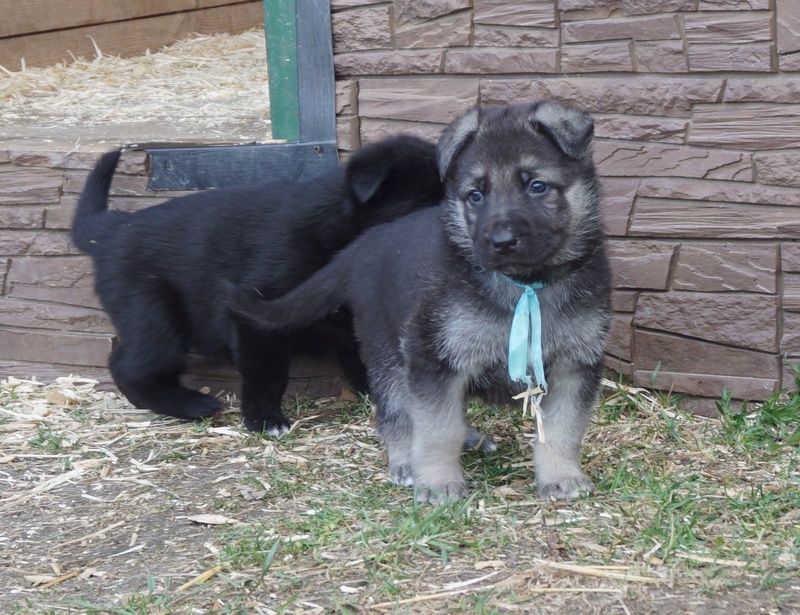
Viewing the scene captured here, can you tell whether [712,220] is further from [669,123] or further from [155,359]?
[155,359]

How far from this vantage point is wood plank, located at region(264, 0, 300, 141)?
16.7 ft

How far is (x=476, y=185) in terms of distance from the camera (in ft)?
12.0

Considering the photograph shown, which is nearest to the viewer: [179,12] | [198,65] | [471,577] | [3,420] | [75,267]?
[471,577]

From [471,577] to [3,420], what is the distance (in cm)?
298

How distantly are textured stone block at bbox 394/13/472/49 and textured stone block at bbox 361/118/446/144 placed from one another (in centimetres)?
39

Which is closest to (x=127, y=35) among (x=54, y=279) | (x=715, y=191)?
(x=54, y=279)

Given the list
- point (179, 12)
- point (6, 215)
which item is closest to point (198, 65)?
point (179, 12)

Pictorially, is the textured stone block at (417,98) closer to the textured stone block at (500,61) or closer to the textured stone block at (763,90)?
the textured stone block at (500,61)

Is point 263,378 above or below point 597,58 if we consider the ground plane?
below

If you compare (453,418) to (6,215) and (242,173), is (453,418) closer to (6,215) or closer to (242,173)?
(242,173)

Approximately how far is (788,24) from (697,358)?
5.09 feet

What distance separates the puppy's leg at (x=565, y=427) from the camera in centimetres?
380

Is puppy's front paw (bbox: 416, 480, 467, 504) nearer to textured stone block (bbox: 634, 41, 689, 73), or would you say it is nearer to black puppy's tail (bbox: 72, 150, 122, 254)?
textured stone block (bbox: 634, 41, 689, 73)

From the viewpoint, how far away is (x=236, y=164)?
208 inches
